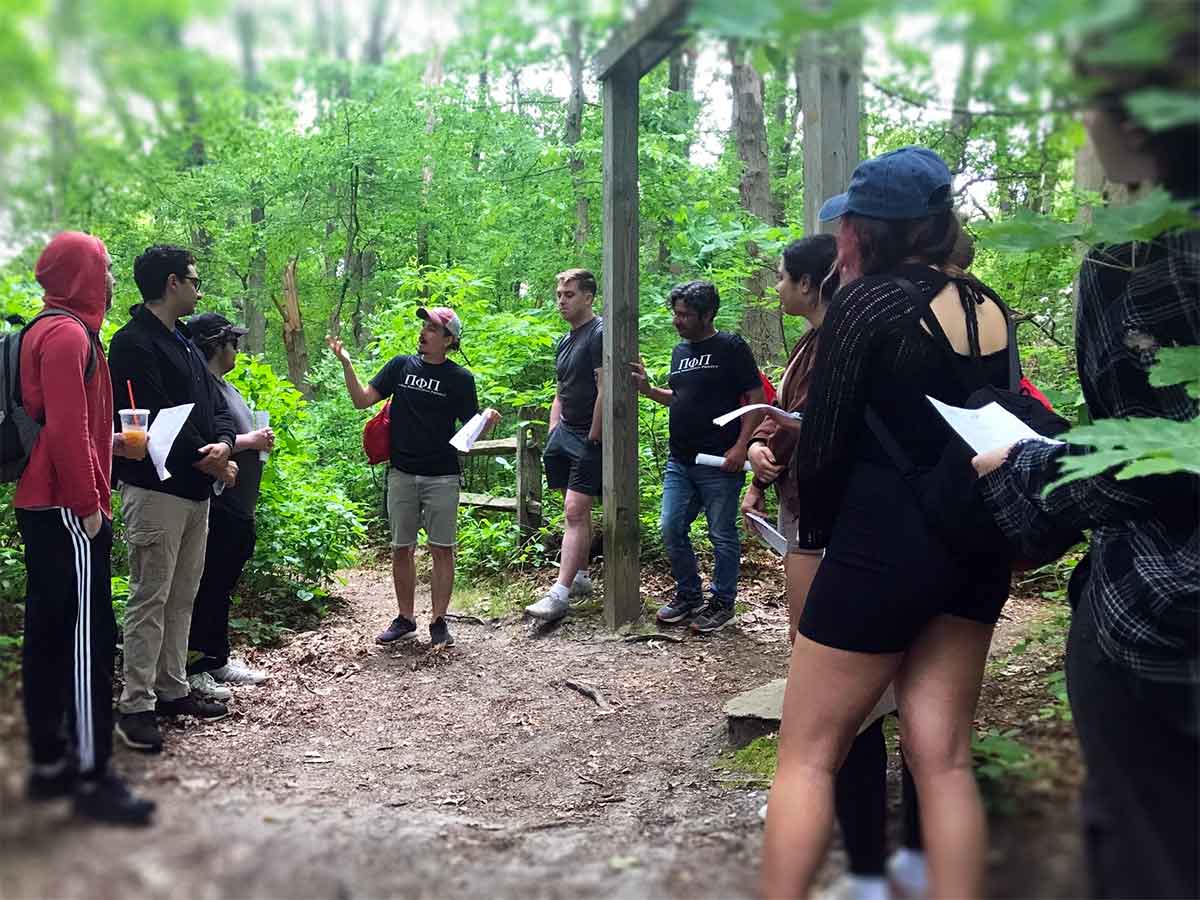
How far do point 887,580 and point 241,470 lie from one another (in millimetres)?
3886

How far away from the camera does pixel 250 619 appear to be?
6.18m

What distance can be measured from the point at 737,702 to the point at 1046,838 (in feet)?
10.2

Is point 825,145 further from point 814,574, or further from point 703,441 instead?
point 814,574

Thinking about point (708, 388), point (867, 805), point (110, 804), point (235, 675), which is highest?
point (708, 388)

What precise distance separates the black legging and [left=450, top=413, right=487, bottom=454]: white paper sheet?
139 inches

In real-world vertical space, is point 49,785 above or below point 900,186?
below

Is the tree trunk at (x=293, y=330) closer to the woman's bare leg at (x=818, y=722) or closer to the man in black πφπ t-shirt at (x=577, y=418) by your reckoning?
the man in black πφπ t-shirt at (x=577, y=418)

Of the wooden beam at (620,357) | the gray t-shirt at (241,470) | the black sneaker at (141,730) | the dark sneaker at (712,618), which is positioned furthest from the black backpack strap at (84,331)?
the dark sneaker at (712,618)

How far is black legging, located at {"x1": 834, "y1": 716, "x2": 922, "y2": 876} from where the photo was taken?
1.63 m

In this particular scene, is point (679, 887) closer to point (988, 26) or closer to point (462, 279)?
point (988, 26)

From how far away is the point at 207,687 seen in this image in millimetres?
4836

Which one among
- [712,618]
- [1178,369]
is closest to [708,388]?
[712,618]

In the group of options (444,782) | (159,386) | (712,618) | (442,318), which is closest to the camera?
(444,782)

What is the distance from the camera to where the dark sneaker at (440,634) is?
19.8ft
